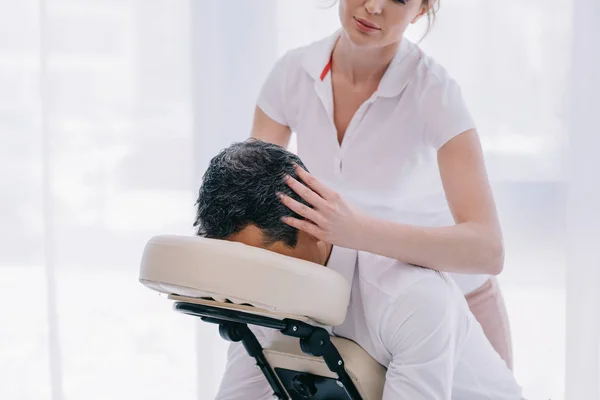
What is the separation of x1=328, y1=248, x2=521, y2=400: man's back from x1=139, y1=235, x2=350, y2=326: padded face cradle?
0.18m

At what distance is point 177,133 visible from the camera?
8.77 feet

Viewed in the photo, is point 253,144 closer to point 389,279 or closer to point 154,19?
point 389,279

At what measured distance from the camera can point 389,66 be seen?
1717 mm

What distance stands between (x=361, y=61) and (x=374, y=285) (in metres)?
0.58

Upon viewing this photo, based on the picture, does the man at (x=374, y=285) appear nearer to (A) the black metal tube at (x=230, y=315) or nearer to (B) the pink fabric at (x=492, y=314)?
(A) the black metal tube at (x=230, y=315)

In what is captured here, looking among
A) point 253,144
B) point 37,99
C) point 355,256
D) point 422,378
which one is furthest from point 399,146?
point 37,99

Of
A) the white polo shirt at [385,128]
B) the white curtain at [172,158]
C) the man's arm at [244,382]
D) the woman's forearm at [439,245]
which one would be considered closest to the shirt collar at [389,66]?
the white polo shirt at [385,128]

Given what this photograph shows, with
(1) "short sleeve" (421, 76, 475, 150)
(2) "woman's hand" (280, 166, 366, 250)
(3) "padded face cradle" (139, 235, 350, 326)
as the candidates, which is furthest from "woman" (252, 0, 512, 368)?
(3) "padded face cradle" (139, 235, 350, 326)

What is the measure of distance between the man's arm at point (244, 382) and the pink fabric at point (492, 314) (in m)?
0.56

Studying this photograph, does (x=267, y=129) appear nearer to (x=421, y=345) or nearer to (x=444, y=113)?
(x=444, y=113)

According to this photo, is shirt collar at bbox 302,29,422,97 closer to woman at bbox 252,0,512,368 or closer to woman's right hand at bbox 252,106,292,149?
woman at bbox 252,0,512,368

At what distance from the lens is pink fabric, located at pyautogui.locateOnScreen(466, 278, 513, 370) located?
1888 millimetres

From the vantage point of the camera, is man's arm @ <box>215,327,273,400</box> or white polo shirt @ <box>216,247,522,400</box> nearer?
white polo shirt @ <box>216,247,522,400</box>

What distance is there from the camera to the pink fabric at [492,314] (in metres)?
1.89
